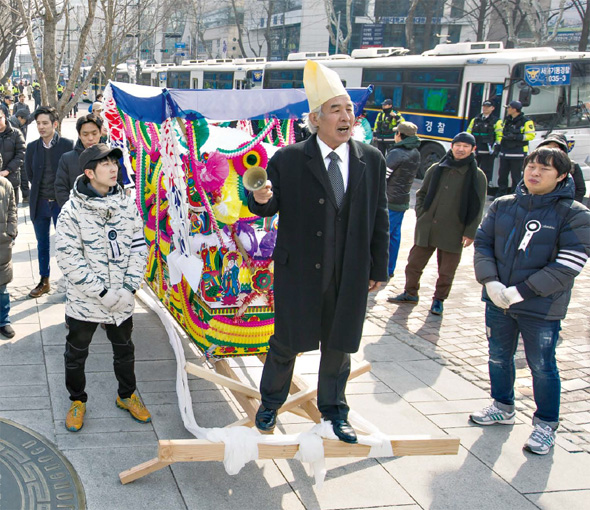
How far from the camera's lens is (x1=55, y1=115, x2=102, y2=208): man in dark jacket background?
5.71m

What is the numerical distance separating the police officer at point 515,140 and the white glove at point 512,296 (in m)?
9.22

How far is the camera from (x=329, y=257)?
3.36 meters

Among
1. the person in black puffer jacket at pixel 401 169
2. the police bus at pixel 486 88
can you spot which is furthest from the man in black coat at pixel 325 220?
the police bus at pixel 486 88

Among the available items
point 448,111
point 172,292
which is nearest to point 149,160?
point 172,292

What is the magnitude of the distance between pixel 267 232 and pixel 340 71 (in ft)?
53.8

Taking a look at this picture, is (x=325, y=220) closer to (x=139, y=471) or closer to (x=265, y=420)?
(x=265, y=420)

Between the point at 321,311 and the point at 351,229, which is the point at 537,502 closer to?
the point at 321,311

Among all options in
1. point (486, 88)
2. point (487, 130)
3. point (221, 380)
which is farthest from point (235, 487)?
point (486, 88)

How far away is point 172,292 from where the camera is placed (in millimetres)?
4809

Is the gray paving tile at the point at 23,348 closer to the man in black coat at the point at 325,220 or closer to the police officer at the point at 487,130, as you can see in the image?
the man in black coat at the point at 325,220

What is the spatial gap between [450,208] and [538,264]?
251 cm

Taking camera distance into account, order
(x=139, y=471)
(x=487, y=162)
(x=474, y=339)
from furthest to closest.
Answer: (x=487, y=162) < (x=474, y=339) < (x=139, y=471)

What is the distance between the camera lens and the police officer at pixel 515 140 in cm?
1277

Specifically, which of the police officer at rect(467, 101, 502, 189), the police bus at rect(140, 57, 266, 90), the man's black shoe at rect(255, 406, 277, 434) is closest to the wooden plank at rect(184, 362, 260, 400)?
the man's black shoe at rect(255, 406, 277, 434)
